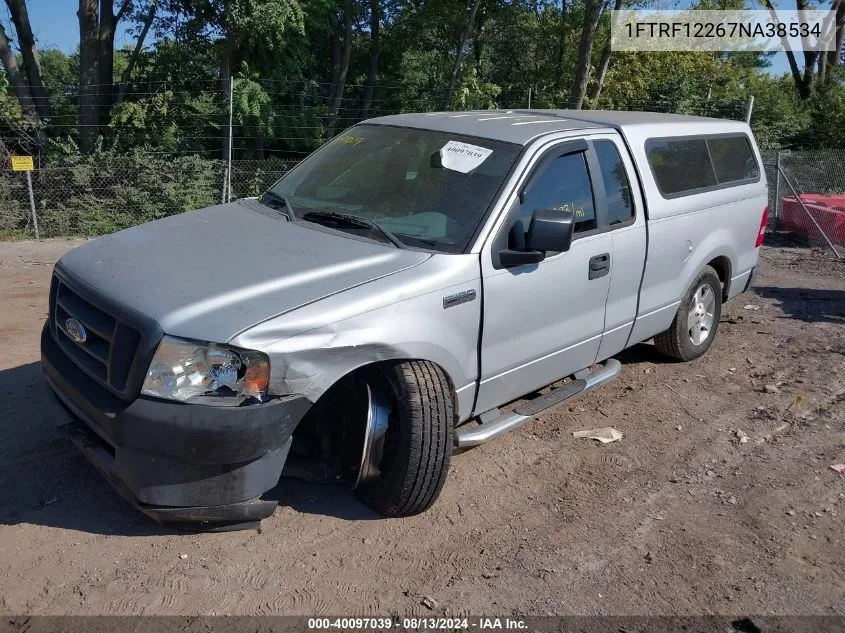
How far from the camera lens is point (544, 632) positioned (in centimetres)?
327

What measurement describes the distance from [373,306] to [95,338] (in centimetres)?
132

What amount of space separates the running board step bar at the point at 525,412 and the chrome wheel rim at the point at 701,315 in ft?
3.86

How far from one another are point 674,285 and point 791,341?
2.13 m

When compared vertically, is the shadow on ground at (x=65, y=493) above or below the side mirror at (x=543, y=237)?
below

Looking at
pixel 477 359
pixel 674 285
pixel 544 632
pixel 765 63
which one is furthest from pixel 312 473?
pixel 765 63

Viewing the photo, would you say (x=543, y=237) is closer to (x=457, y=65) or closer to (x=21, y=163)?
(x=21, y=163)

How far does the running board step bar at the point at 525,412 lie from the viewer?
4.22 m

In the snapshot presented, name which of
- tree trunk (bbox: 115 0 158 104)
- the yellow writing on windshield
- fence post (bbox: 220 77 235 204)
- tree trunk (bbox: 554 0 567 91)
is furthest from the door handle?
tree trunk (bbox: 554 0 567 91)

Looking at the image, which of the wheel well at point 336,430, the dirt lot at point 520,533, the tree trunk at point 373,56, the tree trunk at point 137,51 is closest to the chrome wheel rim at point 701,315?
the dirt lot at point 520,533

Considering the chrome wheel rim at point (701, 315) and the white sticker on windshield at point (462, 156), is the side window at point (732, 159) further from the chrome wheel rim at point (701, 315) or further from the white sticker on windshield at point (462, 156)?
the white sticker on windshield at point (462, 156)

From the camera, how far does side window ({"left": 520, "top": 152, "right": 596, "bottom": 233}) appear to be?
14.8 ft

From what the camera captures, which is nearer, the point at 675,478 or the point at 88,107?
the point at 675,478

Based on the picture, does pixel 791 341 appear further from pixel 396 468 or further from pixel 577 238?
pixel 396 468

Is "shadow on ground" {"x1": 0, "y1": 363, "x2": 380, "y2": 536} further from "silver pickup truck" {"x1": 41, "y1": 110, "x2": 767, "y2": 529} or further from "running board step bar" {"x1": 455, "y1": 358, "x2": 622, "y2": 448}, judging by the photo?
"running board step bar" {"x1": 455, "y1": 358, "x2": 622, "y2": 448}
